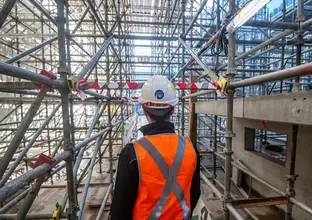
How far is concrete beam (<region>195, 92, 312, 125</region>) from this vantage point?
4.37 feet

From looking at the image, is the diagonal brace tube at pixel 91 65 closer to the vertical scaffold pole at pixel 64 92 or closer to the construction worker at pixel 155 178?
the vertical scaffold pole at pixel 64 92

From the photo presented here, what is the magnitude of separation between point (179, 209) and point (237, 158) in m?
4.29

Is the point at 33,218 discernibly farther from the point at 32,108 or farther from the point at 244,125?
the point at 244,125

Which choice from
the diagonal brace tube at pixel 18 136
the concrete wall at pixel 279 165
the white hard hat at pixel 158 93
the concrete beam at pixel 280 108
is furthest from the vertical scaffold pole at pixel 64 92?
the concrete wall at pixel 279 165

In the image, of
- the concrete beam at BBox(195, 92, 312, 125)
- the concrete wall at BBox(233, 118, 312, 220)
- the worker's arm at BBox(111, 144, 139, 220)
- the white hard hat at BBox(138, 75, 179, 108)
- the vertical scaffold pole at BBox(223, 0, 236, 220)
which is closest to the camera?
the worker's arm at BBox(111, 144, 139, 220)

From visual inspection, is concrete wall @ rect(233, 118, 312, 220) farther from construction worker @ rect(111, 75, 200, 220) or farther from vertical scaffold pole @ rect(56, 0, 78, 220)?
vertical scaffold pole @ rect(56, 0, 78, 220)

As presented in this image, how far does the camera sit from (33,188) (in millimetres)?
1330

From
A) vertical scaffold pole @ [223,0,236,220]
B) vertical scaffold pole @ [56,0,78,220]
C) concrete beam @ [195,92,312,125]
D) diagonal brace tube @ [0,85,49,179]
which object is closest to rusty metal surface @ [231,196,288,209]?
vertical scaffold pole @ [223,0,236,220]

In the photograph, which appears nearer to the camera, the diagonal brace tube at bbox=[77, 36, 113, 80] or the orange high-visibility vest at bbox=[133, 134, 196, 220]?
the orange high-visibility vest at bbox=[133, 134, 196, 220]

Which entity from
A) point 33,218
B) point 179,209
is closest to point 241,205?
point 179,209

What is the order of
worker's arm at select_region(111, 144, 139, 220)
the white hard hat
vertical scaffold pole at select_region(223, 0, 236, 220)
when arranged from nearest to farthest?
1. worker's arm at select_region(111, 144, 139, 220)
2. the white hard hat
3. vertical scaffold pole at select_region(223, 0, 236, 220)

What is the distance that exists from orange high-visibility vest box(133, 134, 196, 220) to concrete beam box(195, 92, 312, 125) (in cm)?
91

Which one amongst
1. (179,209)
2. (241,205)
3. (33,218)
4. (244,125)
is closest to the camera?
(179,209)

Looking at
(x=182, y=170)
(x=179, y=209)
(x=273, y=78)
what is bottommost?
(x=179, y=209)
